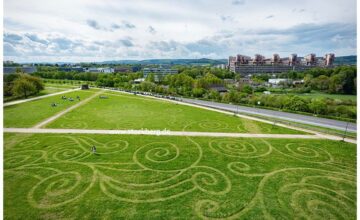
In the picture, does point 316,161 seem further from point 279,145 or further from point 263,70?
point 263,70

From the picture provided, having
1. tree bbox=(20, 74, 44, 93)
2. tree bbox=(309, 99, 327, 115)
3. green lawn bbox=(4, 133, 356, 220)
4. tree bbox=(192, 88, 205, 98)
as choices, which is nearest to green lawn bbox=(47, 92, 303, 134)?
green lawn bbox=(4, 133, 356, 220)

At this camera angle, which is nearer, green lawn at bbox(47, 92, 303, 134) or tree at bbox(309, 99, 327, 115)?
green lawn at bbox(47, 92, 303, 134)

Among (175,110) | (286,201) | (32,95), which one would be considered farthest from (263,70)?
(286,201)

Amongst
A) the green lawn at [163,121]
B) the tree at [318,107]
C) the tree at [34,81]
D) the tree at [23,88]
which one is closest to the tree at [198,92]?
the green lawn at [163,121]

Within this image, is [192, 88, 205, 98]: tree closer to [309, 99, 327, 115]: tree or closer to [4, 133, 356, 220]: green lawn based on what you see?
[309, 99, 327, 115]: tree

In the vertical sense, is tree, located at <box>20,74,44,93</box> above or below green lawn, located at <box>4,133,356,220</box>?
above

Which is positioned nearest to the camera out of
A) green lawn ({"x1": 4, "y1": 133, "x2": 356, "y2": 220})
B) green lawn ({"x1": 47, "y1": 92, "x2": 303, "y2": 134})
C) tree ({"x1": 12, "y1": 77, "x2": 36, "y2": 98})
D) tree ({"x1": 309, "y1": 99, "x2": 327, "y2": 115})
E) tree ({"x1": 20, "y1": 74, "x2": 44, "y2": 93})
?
green lawn ({"x1": 4, "y1": 133, "x2": 356, "y2": 220})

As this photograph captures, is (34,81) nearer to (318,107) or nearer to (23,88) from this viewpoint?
(23,88)

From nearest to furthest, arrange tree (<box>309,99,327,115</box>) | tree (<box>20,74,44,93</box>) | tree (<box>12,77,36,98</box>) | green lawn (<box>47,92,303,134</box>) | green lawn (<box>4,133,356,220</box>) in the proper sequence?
green lawn (<box>4,133,356,220</box>) < green lawn (<box>47,92,303,134</box>) < tree (<box>309,99,327,115</box>) < tree (<box>12,77,36,98</box>) < tree (<box>20,74,44,93</box>)

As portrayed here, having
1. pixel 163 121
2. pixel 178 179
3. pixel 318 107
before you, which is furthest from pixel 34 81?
pixel 318 107

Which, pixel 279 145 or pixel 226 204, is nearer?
pixel 226 204
